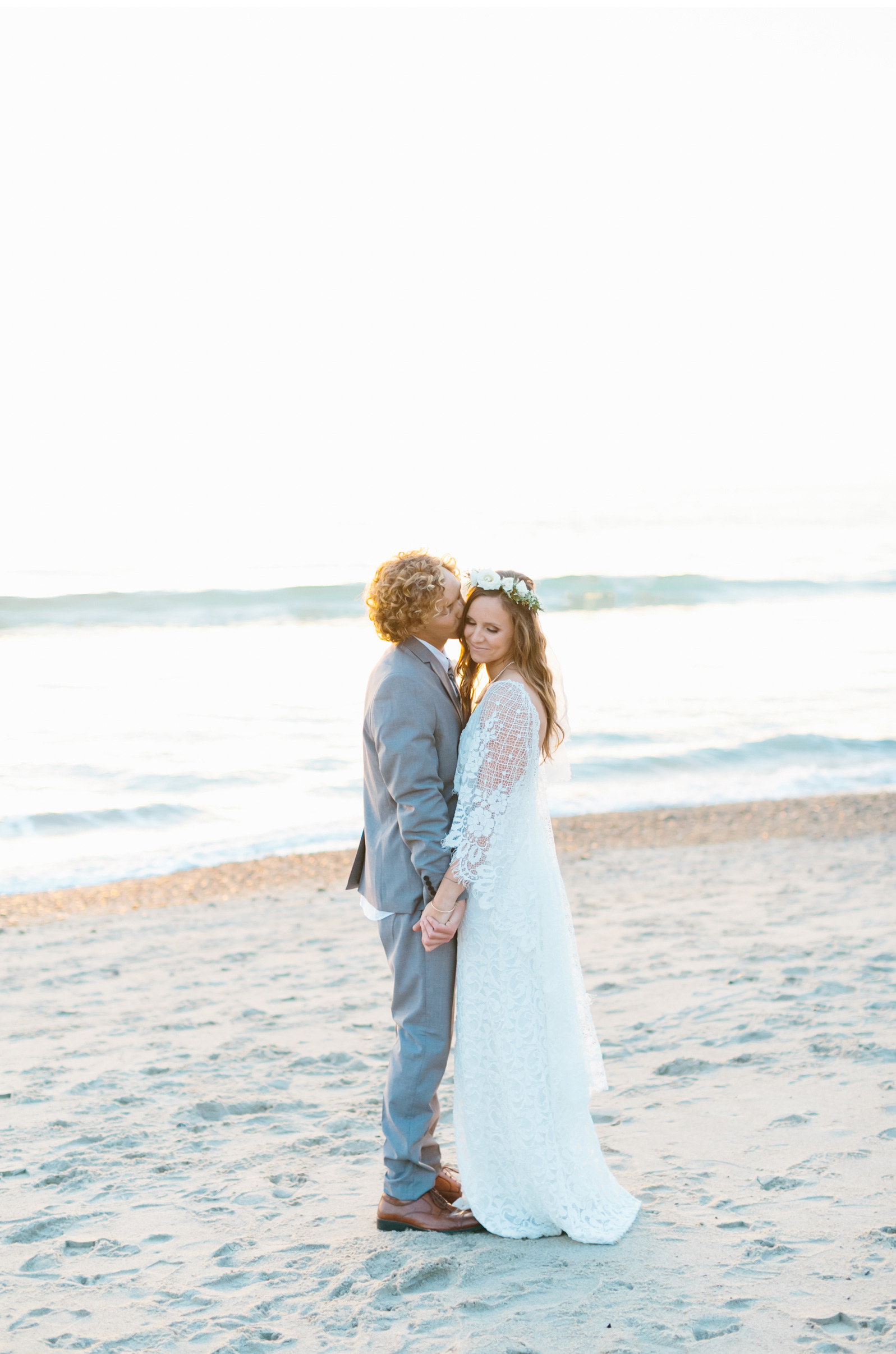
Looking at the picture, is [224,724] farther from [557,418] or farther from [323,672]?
[557,418]

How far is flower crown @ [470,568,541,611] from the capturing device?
3.13 meters

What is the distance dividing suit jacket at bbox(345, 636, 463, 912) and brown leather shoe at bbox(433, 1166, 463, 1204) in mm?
873

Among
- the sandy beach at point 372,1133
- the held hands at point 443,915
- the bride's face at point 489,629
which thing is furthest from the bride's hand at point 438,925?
the sandy beach at point 372,1133

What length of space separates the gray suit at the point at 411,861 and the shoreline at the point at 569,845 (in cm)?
407

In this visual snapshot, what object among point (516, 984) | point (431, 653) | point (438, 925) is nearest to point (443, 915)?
point (438, 925)

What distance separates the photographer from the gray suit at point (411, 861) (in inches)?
121

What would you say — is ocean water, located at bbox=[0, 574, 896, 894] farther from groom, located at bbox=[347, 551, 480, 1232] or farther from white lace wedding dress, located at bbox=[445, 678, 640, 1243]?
white lace wedding dress, located at bbox=[445, 678, 640, 1243]

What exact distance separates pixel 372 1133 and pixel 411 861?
1.41 metres

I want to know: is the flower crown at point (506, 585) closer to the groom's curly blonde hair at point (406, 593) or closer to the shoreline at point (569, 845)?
the groom's curly blonde hair at point (406, 593)

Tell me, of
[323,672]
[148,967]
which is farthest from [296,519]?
[148,967]

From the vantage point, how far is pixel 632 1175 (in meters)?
3.59

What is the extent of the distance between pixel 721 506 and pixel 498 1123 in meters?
36.2

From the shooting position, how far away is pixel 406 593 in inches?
121

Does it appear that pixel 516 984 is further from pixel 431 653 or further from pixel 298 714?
pixel 298 714
